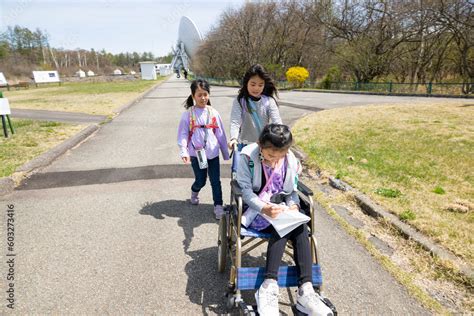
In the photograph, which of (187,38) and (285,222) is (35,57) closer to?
(187,38)

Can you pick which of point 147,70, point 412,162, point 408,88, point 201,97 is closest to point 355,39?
point 408,88

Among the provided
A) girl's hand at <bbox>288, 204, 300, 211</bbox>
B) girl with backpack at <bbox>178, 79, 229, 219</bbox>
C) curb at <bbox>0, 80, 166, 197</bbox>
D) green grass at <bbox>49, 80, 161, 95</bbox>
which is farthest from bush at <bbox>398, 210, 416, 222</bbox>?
green grass at <bbox>49, 80, 161, 95</bbox>

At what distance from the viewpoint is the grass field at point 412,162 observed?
133 inches

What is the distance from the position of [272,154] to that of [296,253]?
2.45ft

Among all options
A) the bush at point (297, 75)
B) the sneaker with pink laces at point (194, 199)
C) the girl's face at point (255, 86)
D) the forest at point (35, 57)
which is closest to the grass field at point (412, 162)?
the girl's face at point (255, 86)

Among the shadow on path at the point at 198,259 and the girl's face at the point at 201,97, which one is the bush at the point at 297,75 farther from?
the girl's face at the point at 201,97

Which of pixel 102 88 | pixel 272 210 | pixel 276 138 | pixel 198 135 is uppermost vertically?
pixel 102 88

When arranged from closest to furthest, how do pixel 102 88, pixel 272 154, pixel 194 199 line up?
pixel 272 154
pixel 194 199
pixel 102 88

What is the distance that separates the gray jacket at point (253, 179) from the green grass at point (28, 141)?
14.4 ft

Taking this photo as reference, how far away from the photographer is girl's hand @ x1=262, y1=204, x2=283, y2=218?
2197 millimetres

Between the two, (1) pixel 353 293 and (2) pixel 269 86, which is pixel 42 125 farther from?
(1) pixel 353 293

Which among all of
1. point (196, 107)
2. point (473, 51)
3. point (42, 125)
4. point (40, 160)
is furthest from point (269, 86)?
point (473, 51)

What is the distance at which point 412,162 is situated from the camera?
5.27 meters

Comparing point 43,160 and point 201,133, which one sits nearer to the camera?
point 201,133
